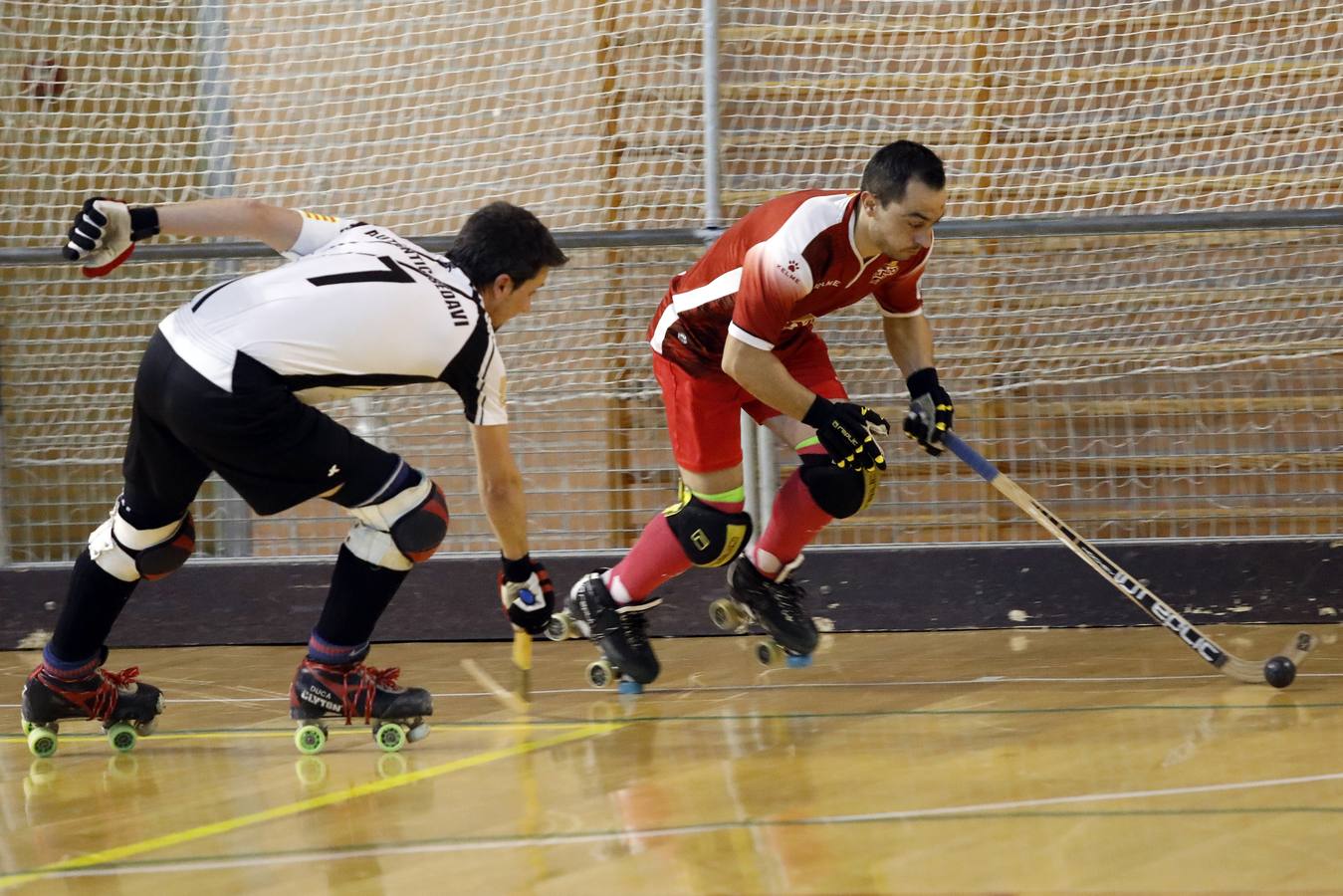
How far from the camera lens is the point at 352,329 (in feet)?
9.30

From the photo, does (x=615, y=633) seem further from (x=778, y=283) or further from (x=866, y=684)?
(x=778, y=283)

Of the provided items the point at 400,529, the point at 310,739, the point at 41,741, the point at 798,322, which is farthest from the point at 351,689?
the point at 798,322

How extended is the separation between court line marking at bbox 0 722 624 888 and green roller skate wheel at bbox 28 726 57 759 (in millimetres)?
777

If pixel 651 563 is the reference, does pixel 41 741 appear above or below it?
below

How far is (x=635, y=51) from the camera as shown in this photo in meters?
5.05

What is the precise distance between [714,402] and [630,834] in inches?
58.0

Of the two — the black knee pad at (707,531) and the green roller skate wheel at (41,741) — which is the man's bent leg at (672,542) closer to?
the black knee pad at (707,531)

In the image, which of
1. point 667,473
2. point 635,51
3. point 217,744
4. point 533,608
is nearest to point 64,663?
point 217,744

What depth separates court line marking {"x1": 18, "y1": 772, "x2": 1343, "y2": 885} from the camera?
88.4 inches

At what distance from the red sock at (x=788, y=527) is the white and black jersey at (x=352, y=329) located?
0.93 m

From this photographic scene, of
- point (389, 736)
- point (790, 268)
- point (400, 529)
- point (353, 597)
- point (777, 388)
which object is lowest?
point (389, 736)

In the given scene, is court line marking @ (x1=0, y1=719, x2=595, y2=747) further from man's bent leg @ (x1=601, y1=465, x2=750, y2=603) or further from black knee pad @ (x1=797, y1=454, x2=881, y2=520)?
black knee pad @ (x1=797, y1=454, x2=881, y2=520)

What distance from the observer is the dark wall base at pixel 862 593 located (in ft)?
13.9

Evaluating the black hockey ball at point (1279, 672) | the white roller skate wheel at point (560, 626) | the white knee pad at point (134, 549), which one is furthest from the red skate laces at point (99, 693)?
the black hockey ball at point (1279, 672)
